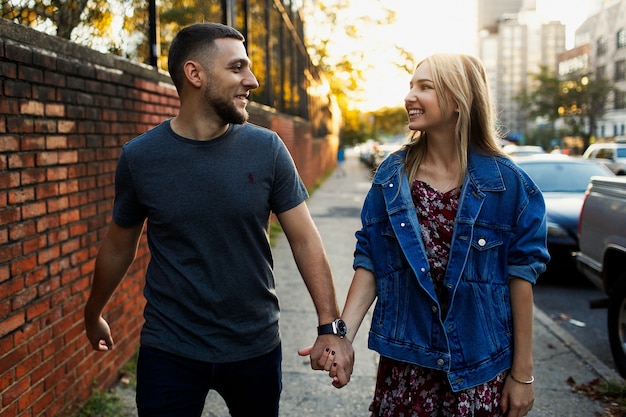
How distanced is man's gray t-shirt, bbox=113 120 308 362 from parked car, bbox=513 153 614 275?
636cm

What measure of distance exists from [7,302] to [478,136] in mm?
2243

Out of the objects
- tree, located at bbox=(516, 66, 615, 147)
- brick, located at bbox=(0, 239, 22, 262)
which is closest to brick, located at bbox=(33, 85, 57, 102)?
brick, located at bbox=(0, 239, 22, 262)

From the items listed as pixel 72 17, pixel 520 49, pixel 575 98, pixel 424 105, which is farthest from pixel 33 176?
pixel 520 49

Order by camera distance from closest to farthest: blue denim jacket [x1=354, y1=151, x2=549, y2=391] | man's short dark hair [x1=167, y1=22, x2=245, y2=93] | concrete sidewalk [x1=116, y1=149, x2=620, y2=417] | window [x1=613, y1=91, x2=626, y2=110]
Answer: blue denim jacket [x1=354, y1=151, x2=549, y2=391], man's short dark hair [x1=167, y1=22, x2=245, y2=93], concrete sidewalk [x1=116, y1=149, x2=620, y2=417], window [x1=613, y1=91, x2=626, y2=110]

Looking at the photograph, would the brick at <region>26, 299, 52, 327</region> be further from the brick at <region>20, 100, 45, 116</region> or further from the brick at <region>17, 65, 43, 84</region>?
the brick at <region>17, 65, 43, 84</region>

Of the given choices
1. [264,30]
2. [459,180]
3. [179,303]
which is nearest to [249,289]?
[179,303]

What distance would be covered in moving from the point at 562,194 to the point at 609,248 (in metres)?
4.61

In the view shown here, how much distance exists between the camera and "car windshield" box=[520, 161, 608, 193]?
10.4 m

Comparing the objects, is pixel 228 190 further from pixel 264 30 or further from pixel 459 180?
pixel 264 30

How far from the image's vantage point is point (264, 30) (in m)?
13.3

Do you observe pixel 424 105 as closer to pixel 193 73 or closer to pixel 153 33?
pixel 193 73

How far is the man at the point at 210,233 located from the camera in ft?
8.29

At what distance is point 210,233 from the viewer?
8.30ft

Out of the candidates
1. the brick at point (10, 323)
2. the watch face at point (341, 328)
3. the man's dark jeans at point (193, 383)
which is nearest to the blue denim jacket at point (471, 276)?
the watch face at point (341, 328)
